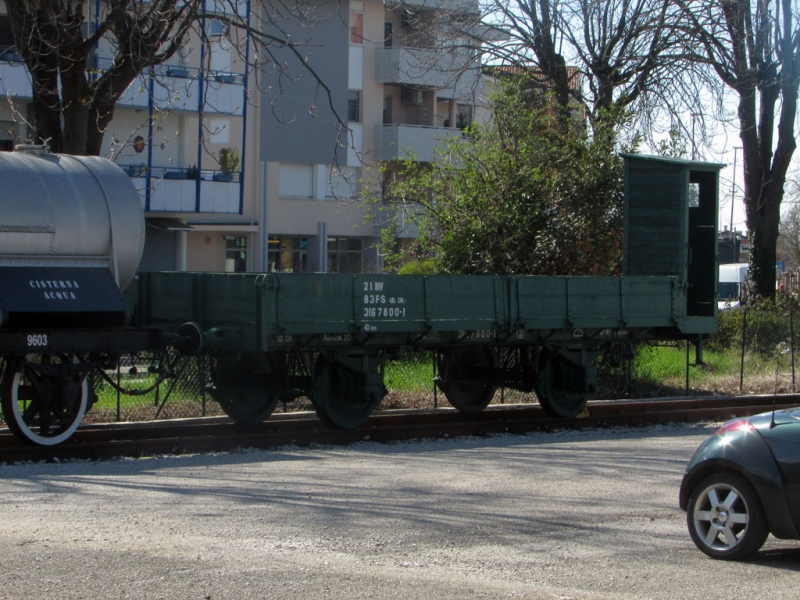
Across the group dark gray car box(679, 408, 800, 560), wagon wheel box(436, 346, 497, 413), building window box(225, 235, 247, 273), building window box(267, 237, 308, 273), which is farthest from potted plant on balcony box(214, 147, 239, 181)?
dark gray car box(679, 408, 800, 560)

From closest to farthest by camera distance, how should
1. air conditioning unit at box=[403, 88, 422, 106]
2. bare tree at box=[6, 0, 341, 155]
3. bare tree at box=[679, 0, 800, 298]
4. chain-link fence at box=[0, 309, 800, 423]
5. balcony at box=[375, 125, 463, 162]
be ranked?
chain-link fence at box=[0, 309, 800, 423] → bare tree at box=[6, 0, 341, 155] → bare tree at box=[679, 0, 800, 298] → balcony at box=[375, 125, 463, 162] → air conditioning unit at box=[403, 88, 422, 106]

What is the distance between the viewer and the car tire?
672cm

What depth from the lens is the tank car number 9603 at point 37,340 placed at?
10.7 m

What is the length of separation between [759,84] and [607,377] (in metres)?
11.5

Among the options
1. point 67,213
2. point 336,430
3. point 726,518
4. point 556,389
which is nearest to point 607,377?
point 556,389

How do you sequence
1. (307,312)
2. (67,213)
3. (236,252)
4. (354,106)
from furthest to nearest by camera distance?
1. (354,106)
2. (236,252)
3. (307,312)
4. (67,213)

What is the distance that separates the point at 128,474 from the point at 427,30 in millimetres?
20673

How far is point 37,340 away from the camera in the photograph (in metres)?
10.7

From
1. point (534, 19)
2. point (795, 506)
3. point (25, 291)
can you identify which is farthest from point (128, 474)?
point (534, 19)

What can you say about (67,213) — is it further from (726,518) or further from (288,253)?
(288,253)

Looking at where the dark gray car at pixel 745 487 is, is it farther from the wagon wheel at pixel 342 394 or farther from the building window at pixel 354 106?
the building window at pixel 354 106

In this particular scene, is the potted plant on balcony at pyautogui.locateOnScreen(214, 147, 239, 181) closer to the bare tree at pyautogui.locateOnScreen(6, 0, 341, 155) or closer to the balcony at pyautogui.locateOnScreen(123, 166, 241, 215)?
the balcony at pyautogui.locateOnScreen(123, 166, 241, 215)

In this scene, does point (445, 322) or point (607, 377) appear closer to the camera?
point (445, 322)

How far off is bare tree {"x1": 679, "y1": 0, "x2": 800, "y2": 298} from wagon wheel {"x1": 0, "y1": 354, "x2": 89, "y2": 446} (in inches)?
744
